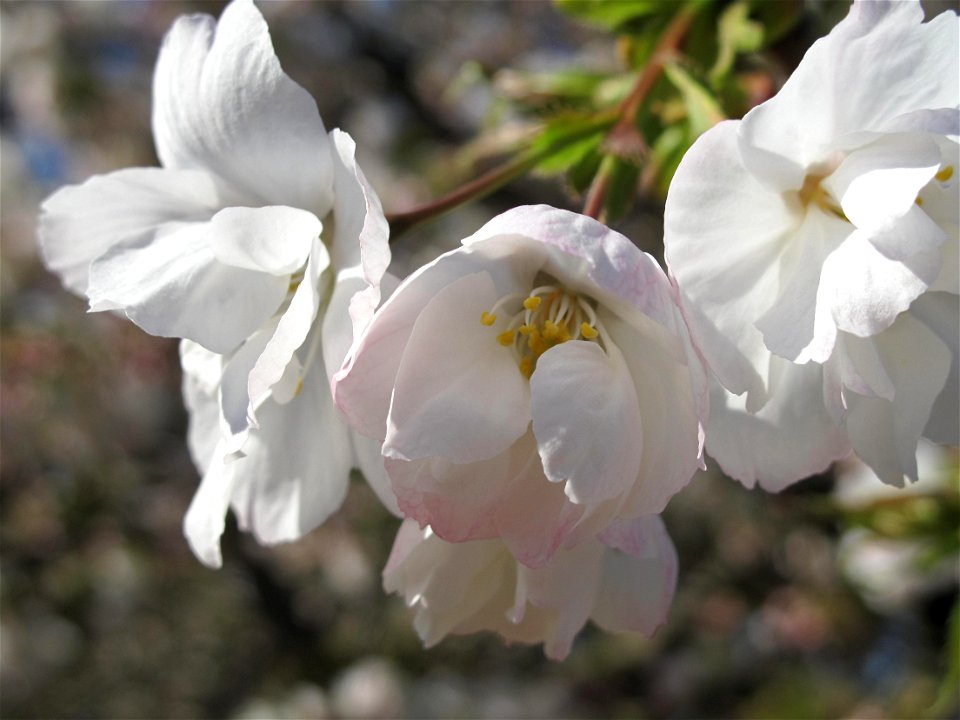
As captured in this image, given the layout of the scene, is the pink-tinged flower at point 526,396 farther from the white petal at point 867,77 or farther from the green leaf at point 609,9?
the green leaf at point 609,9

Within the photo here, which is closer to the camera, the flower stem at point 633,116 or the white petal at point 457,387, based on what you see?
the white petal at point 457,387

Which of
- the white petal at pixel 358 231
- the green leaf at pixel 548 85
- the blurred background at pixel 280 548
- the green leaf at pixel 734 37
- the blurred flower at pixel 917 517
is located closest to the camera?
the white petal at pixel 358 231

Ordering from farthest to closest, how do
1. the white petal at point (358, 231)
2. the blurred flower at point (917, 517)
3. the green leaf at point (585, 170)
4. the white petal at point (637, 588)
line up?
the blurred flower at point (917, 517), the green leaf at point (585, 170), the white petal at point (637, 588), the white petal at point (358, 231)

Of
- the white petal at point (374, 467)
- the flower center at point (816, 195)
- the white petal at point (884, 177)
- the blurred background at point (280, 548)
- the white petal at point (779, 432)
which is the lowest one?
the blurred background at point (280, 548)

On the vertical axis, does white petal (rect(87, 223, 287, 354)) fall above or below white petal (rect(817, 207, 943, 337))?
below

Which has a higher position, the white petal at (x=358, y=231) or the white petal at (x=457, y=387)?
the white petal at (x=358, y=231)

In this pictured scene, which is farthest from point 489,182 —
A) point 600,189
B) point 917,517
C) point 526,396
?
point 917,517

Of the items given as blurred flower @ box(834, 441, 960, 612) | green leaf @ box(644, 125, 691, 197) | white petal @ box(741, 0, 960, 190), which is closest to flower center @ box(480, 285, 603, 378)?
white petal @ box(741, 0, 960, 190)

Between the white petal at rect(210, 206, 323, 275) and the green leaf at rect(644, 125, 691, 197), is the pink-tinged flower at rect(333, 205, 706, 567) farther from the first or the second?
the green leaf at rect(644, 125, 691, 197)

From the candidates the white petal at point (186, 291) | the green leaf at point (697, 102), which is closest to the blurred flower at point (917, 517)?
the green leaf at point (697, 102)
